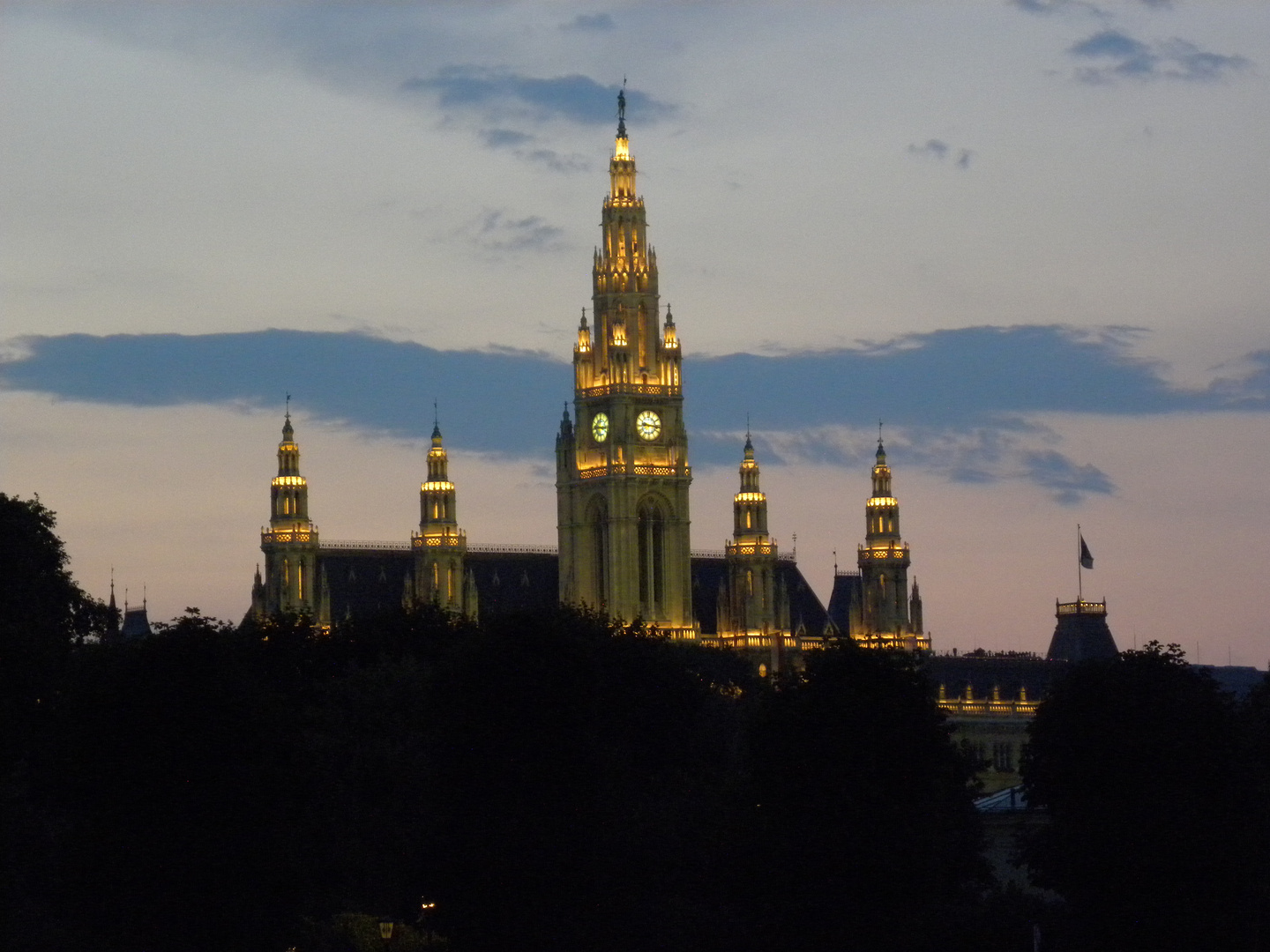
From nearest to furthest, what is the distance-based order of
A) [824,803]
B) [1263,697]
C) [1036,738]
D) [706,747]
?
[824,803]
[1036,738]
[706,747]
[1263,697]

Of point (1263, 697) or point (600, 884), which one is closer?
point (600, 884)

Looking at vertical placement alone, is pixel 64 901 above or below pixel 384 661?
below

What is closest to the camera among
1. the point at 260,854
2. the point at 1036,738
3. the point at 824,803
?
the point at 260,854

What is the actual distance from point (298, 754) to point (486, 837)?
24.0 feet

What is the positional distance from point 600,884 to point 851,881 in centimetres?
839

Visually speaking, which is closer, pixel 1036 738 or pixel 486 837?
pixel 486 837

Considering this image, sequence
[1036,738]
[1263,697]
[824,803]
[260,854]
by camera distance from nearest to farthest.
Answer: [260,854] → [824,803] → [1036,738] → [1263,697]

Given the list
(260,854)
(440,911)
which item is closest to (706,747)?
(440,911)

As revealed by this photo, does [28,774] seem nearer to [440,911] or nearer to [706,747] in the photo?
[440,911]

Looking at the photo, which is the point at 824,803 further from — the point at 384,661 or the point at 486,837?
the point at 384,661

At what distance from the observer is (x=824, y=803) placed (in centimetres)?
11750

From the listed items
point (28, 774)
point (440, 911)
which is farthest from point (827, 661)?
point (28, 774)

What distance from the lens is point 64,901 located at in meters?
111

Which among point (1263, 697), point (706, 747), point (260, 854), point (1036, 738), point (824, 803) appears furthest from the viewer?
point (1263, 697)
